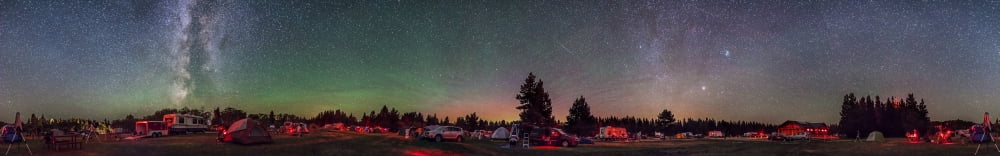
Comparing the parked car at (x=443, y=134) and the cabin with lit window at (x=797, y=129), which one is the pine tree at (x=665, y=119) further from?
the parked car at (x=443, y=134)

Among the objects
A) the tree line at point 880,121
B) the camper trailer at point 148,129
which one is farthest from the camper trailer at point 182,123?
the tree line at point 880,121

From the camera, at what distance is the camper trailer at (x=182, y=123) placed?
46.9 meters

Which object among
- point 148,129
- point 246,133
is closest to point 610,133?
point 246,133

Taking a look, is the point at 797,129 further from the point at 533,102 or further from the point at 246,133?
the point at 246,133

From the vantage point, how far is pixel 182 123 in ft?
159

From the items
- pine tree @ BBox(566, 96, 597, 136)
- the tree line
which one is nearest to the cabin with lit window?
the tree line

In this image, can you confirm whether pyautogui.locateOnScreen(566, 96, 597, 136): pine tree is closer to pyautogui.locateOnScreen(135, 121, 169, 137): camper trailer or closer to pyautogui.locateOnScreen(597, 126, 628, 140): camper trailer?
pyautogui.locateOnScreen(597, 126, 628, 140): camper trailer

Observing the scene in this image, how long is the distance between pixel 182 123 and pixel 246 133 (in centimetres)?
2168

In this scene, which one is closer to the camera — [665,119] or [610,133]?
[610,133]

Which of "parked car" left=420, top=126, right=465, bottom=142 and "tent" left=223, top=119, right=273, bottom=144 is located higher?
"tent" left=223, top=119, right=273, bottom=144

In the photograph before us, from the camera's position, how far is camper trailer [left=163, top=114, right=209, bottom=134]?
46.9 meters

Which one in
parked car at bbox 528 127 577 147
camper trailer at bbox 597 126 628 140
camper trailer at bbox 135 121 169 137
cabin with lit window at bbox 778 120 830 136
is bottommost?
cabin with lit window at bbox 778 120 830 136

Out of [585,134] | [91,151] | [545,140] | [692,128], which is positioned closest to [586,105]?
[585,134]

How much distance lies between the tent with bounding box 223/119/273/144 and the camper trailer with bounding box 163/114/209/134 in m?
18.6
